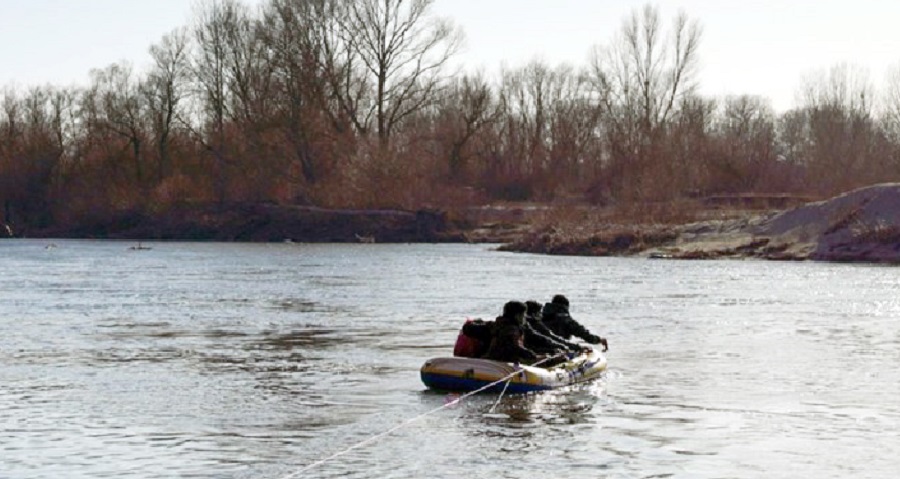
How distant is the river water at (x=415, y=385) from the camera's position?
18.0m

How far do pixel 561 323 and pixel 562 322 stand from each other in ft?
0.10

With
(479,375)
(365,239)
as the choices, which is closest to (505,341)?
(479,375)

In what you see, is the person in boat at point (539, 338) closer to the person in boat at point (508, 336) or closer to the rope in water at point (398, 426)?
the rope in water at point (398, 426)

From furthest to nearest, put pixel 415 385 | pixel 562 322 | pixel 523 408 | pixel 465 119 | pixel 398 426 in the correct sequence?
pixel 465 119
pixel 562 322
pixel 415 385
pixel 523 408
pixel 398 426

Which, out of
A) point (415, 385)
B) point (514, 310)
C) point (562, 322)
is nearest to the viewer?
point (514, 310)

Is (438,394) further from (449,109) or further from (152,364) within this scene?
(449,109)

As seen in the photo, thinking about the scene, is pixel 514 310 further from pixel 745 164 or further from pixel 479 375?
pixel 745 164

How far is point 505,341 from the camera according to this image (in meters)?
23.5

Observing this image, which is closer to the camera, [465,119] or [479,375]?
[479,375]

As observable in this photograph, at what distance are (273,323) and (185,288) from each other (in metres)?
13.2

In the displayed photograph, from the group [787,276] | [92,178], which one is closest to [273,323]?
[787,276]

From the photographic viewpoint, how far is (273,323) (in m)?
35.8

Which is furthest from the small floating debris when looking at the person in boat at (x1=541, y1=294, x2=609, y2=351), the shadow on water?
the shadow on water

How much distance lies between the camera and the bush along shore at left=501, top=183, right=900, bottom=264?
64.9 metres
